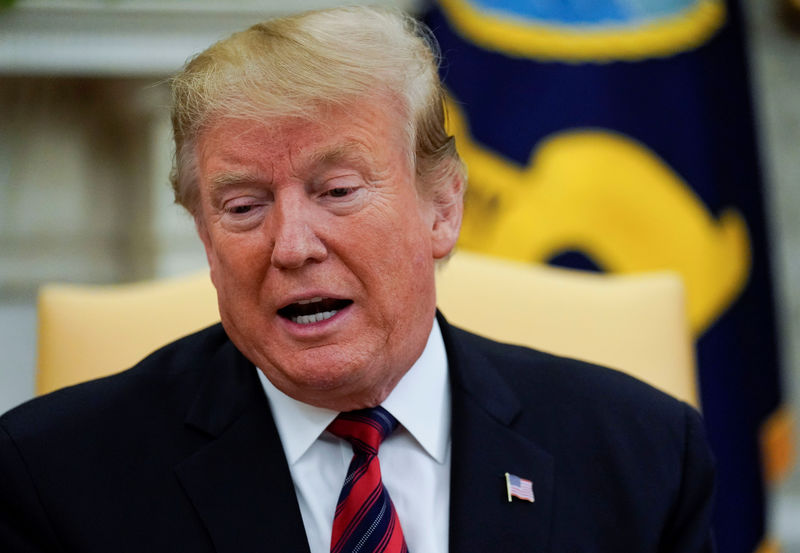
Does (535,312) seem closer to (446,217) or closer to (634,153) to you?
(446,217)

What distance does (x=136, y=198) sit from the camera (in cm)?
322

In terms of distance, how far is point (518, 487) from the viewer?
1422 mm

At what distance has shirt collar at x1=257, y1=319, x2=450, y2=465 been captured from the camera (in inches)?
55.2

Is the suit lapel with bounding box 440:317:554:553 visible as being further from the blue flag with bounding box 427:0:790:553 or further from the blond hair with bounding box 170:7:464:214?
the blue flag with bounding box 427:0:790:553

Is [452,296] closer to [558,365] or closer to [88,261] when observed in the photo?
[558,365]

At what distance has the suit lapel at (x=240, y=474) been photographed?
1310 millimetres

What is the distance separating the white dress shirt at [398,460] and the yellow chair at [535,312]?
0.42m

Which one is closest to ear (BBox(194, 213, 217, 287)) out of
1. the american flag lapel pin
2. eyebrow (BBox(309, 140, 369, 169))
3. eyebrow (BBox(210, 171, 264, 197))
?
eyebrow (BBox(210, 171, 264, 197))

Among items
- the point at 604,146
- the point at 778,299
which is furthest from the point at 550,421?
the point at 778,299

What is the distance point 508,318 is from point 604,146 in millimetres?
1217

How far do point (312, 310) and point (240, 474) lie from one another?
26cm

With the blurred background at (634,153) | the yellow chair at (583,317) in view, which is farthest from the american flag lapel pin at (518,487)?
the blurred background at (634,153)

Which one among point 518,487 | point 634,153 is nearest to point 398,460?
point 518,487

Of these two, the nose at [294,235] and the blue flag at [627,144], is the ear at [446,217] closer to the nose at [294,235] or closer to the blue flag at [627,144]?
the nose at [294,235]
